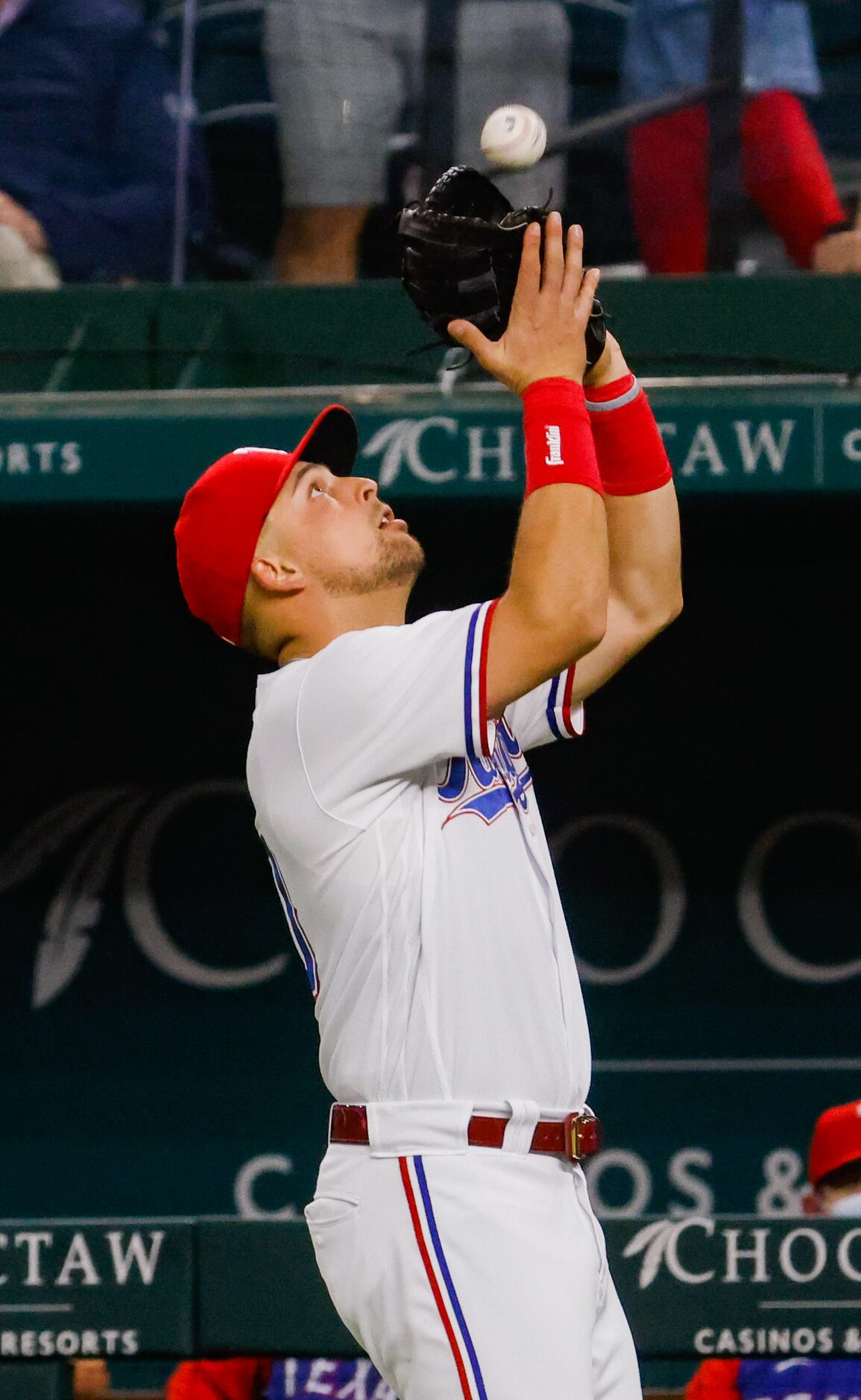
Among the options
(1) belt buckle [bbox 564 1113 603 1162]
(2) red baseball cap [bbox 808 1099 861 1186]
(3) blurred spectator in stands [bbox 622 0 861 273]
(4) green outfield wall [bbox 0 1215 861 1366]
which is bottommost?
(4) green outfield wall [bbox 0 1215 861 1366]

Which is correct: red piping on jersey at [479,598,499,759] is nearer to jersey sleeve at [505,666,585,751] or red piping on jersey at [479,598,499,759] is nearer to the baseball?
jersey sleeve at [505,666,585,751]

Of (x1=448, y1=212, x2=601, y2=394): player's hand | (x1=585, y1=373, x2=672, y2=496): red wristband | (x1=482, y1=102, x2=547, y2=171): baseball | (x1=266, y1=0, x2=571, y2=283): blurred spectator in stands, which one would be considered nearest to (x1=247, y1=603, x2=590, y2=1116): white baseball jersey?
(x1=448, y1=212, x2=601, y2=394): player's hand

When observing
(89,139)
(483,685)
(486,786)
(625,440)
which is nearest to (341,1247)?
(486,786)

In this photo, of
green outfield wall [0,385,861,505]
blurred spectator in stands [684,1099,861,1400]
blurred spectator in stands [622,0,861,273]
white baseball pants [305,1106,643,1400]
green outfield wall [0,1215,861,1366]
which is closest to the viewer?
white baseball pants [305,1106,643,1400]

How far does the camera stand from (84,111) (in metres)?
4.17

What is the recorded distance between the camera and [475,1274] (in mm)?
1910

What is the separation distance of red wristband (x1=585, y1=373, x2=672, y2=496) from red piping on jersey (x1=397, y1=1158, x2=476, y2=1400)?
0.42 meters

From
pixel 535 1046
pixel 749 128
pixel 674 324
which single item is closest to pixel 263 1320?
pixel 535 1046

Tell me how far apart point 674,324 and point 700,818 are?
42.3 inches

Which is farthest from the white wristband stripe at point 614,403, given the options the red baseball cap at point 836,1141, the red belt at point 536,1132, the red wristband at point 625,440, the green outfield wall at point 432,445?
the red baseball cap at point 836,1141

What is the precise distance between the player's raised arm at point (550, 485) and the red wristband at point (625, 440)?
198 mm

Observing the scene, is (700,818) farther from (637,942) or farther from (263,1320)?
(263,1320)

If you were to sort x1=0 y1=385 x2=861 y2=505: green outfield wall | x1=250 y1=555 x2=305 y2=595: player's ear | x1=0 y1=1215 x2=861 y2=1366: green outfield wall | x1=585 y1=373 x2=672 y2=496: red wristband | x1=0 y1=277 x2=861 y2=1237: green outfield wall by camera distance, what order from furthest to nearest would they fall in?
x1=0 y1=277 x2=861 y2=1237: green outfield wall < x1=0 y1=385 x2=861 y2=505: green outfield wall < x1=0 y1=1215 x2=861 y2=1366: green outfield wall < x1=585 y1=373 x2=672 y2=496: red wristband < x1=250 y1=555 x2=305 y2=595: player's ear

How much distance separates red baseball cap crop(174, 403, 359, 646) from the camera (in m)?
2.18
